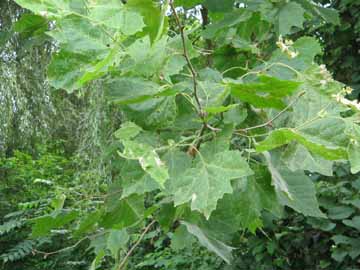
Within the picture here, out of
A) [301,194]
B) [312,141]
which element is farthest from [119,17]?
[301,194]

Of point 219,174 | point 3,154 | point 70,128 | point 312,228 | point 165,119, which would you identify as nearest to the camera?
point 219,174

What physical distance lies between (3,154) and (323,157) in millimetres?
4625

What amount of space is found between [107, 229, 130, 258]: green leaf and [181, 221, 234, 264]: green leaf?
161 mm

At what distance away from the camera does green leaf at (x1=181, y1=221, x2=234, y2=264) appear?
85 centimetres

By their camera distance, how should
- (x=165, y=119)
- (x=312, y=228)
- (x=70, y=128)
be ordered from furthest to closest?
(x=70, y=128), (x=312, y=228), (x=165, y=119)

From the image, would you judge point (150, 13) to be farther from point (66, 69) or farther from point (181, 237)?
point (181, 237)

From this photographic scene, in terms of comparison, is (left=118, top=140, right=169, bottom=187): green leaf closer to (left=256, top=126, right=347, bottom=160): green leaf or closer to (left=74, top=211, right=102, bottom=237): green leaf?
A: (left=256, top=126, right=347, bottom=160): green leaf

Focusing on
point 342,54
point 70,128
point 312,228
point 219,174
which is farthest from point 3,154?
point 219,174

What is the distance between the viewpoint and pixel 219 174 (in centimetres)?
69

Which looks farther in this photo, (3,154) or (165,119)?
(3,154)

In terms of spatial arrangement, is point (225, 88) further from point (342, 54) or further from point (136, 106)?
point (342, 54)

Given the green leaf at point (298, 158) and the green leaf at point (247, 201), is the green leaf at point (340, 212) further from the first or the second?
the green leaf at point (298, 158)

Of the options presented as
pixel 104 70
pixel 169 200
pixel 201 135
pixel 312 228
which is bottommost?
pixel 312 228

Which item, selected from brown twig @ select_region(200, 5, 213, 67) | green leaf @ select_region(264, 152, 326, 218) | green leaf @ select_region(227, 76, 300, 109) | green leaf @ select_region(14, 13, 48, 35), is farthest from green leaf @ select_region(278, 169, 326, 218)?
green leaf @ select_region(14, 13, 48, 35)
